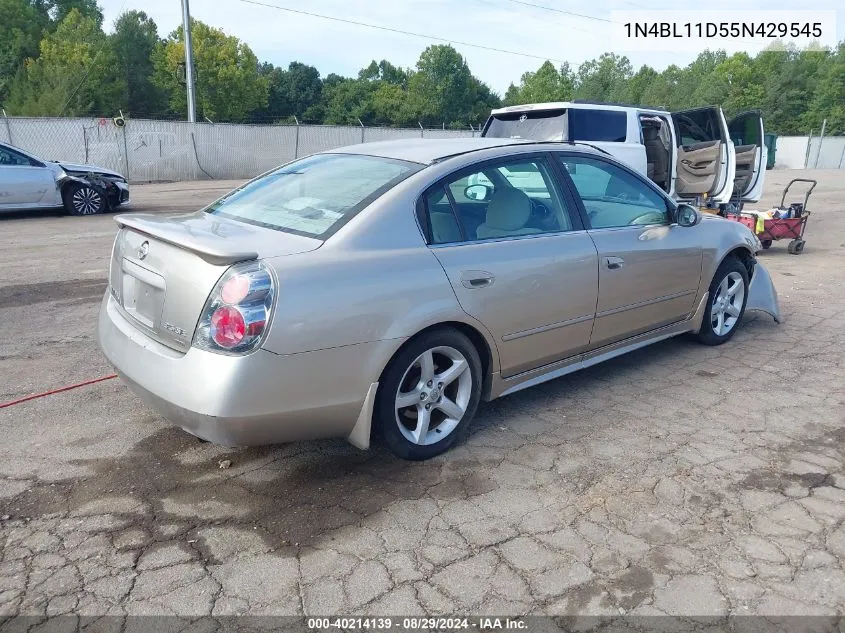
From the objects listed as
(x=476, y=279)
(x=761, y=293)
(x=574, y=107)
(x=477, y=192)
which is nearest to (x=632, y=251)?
(x=477, y=192)

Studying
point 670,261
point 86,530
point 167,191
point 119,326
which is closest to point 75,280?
point 119,326

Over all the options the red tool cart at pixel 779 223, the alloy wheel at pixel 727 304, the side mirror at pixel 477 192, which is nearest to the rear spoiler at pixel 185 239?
the side mirror at pixel 477 192

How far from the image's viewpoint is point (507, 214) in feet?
12.6

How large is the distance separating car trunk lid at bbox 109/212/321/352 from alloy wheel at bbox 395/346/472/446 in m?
0.80

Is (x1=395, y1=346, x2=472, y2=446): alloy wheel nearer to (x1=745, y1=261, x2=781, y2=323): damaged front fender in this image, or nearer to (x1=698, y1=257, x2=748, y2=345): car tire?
(x1=698, y1=257, x2=748, y2=345): car tire

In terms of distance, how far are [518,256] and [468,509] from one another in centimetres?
136

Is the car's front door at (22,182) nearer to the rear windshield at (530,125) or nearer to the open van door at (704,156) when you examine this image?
the rear windshield at (530,125)

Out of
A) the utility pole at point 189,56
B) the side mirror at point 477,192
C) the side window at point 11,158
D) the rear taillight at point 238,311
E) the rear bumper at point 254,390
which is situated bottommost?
the rear bumper at point 254,390

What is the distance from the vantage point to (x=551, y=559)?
2.70m

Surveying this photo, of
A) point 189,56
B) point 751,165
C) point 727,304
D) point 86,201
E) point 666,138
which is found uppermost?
point 189,56

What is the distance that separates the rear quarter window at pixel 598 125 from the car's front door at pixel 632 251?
479 cm

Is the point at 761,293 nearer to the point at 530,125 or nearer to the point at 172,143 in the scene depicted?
the point at 530,125

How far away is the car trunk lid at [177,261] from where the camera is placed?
2.92m

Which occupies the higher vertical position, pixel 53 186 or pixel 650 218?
pixel 650 218
